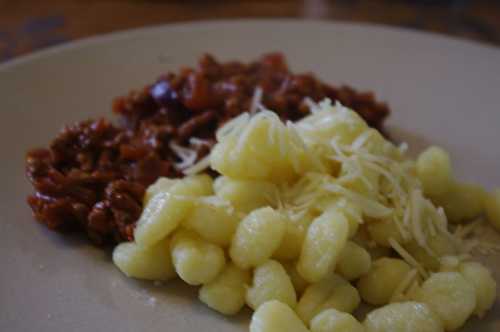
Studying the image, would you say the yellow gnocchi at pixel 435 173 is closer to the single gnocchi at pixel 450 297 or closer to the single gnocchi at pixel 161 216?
the single gnocchi at pixel 450 297

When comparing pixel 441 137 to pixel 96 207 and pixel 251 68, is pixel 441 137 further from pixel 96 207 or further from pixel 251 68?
pixel 96 207

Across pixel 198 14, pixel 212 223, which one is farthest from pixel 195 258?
pixel 198 14

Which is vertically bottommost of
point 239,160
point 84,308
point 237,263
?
point 84,308

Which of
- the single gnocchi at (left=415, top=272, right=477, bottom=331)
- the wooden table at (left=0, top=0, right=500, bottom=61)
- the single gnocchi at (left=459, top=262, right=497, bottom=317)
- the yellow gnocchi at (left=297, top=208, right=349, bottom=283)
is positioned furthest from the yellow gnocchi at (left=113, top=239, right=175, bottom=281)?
the wooden table at (left=0, top=0, right=500, bottom=61)

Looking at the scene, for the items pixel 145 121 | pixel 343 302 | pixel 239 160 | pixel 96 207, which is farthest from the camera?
pixel 145 121

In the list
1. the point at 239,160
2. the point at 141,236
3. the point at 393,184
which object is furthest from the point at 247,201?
the point at 393,184

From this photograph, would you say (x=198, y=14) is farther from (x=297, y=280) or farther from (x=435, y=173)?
(x=297, y=280)
